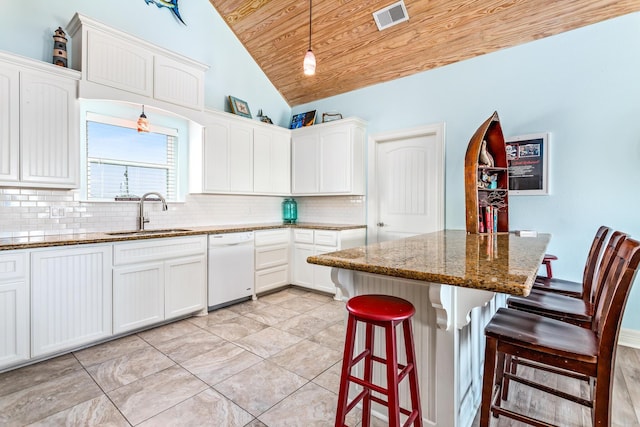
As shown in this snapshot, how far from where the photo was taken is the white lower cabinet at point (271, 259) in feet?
13.1

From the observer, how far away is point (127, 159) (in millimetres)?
3389

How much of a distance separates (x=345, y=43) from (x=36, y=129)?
10.6 ft

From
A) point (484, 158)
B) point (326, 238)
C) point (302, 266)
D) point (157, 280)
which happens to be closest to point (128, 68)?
point (157, 280)

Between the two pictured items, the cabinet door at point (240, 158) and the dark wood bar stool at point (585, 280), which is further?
the cabinet door at point (240, 158)

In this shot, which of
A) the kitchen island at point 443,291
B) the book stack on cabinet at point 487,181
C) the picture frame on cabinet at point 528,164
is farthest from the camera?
the picture frame on cabinet at point 528,164

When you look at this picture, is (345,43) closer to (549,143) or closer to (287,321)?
(549,143)

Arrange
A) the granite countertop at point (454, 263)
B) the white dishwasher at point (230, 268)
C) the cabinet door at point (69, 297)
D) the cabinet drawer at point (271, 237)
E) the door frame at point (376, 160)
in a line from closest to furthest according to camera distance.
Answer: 1. the granite countertop at point (454, 263)
2. the cabinet door at point (69, 297)
3. the white dishwasher at point (230, 268)
4. the door frame at point (376, 160)
5. the cabinet drawer at point (271, 237)

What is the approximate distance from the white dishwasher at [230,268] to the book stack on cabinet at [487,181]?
8.26 ft

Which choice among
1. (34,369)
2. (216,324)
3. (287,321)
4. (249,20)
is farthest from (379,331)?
(249,20)

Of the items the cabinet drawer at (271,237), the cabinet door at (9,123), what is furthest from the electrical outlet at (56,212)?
the cabinet drawer at (271,237)

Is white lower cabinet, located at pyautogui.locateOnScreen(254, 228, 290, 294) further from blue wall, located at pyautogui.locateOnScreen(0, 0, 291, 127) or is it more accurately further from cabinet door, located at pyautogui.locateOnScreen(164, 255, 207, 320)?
blue wall, located at pyautogui.locateOnScreen(0, 0, 291, 127)

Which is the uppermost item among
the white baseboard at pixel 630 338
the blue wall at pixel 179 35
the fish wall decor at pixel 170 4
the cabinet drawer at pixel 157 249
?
the fish wall decor at pixel 170 4

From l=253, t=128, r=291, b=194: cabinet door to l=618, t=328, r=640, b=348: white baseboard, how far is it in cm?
407

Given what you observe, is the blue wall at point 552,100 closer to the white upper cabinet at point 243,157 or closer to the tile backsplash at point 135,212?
the white upper cabinet at point 243,157
